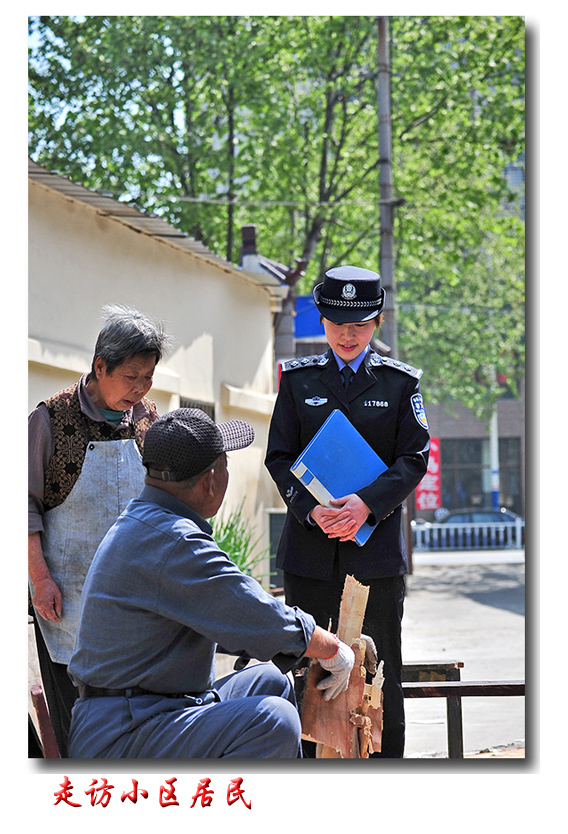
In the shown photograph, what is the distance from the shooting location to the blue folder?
8.84 ft

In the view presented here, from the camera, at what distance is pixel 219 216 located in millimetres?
12336

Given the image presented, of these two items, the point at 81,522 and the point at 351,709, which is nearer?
the point at 351,709

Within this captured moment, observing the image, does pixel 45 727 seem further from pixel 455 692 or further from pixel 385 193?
pixel 385 193

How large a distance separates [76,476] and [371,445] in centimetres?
83

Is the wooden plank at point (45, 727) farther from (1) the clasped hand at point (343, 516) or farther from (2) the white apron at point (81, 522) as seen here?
(1) the clasped hand at point (343, 516)

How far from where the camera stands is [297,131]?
39.8 feet

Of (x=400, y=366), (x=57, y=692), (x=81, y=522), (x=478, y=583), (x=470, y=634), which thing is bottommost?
(x=478, y=583)

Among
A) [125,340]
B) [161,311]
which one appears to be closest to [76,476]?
[125,340]

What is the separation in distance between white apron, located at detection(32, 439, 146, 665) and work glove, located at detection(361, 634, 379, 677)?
0.76 m

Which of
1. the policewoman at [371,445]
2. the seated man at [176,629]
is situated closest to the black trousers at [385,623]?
the policewoman at [371,445]

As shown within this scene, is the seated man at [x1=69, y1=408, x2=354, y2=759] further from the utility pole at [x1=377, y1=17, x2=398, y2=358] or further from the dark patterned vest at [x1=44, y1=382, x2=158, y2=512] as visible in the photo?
the utility pole at [x1=377, y1=17, x2=398, y2=358]
